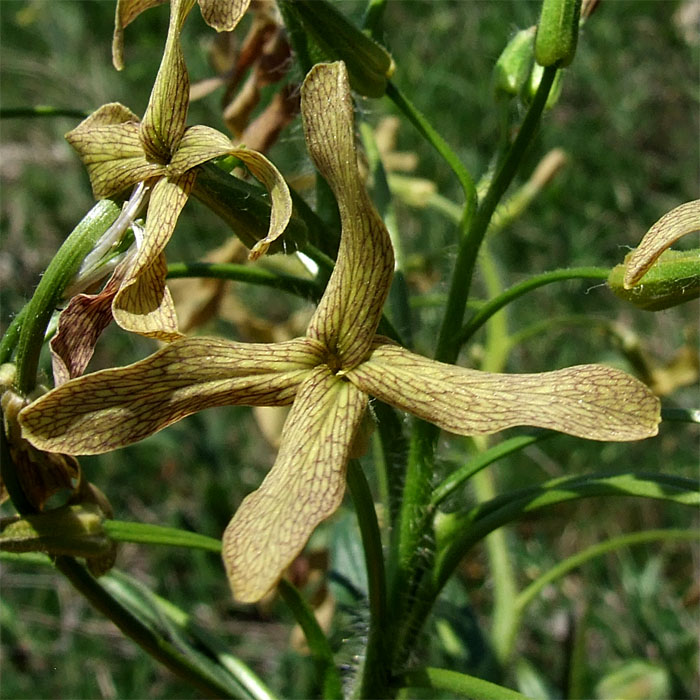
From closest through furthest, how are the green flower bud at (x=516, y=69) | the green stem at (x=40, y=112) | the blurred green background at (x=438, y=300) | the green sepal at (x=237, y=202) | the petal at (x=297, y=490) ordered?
the petal at (x=297, y=490)
the green sepal at (x=237, y=202)
the green flower bud at (x=516, y=69)
the green stem at (x=40, y=112)
the blurred green background at (x=438, y=300)

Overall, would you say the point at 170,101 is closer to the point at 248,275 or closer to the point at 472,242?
the point at 248,275

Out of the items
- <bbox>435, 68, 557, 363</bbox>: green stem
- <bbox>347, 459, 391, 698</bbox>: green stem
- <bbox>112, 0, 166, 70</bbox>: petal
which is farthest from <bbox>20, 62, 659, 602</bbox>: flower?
<bbox>112, 0, 166, 70</bbox>: petal

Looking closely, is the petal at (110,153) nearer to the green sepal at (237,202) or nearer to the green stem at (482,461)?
the green sepal at (237,202)

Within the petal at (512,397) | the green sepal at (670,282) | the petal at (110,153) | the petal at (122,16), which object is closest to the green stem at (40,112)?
the petal at (122,16)

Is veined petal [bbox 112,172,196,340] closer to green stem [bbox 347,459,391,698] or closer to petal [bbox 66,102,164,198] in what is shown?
petal [bbox 66,102,164,198]

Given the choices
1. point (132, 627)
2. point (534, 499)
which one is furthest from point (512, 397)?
point (132, 627)

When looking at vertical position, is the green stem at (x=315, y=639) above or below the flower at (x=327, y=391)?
below

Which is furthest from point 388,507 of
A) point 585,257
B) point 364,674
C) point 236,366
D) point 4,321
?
point 585,257
